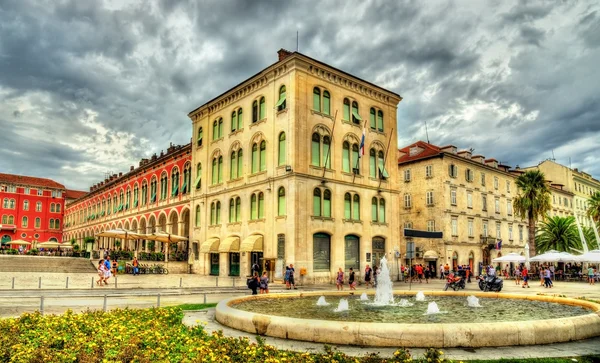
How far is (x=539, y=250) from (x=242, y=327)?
62558mm

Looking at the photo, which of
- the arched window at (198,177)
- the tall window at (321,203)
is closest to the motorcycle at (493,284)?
the tall window at (321,203)

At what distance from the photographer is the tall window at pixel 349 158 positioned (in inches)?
1480

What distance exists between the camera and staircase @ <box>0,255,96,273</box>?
38312mm

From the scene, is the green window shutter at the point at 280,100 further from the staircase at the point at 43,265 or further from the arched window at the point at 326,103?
the staircase at the point at 43,265

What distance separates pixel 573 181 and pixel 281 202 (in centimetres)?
6557

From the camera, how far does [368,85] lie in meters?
39.9

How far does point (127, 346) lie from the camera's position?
293 inches

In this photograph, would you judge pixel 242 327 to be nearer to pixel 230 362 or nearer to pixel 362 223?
pixel 230 362

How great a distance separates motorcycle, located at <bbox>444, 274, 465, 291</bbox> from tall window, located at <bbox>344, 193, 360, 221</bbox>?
9.41 meters

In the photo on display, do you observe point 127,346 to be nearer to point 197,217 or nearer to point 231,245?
point 231,245

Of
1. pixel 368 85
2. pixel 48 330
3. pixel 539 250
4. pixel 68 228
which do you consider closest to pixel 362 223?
pixel 368 85

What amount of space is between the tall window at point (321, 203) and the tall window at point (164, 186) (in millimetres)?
25284

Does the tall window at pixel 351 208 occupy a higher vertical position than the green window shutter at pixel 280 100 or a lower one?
lower

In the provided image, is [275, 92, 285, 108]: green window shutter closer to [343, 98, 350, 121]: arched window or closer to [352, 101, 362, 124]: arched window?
[343, 98, 350, 121]: arched window
